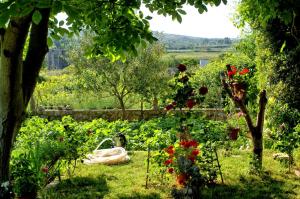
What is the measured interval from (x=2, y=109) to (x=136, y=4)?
2137 mm

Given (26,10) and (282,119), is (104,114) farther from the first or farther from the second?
(26,10)

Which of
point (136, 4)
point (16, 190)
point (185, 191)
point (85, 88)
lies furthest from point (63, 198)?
point (85, 88)

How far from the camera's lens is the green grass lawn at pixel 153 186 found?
6.67 m

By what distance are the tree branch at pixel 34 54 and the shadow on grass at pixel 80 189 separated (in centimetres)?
217

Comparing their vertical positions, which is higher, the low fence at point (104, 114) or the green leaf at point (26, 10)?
the green leaf at point (26, 10)

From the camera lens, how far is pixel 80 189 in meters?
7.22

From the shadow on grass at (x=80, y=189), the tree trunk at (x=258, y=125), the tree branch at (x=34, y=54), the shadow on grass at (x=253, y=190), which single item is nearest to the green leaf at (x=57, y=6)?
the tree branch at (x=34, y=54)

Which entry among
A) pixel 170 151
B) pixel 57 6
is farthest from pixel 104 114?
pixel 57 6

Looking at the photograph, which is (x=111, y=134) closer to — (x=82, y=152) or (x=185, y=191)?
(x=82, y=152)

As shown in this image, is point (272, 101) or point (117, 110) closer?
point (272, 101)

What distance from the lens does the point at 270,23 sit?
908 cm

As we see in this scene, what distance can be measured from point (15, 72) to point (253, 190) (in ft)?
15.0

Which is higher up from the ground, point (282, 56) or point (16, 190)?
point (282, 56)

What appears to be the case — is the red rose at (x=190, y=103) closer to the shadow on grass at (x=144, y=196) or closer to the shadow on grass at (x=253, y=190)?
the shadow on grass at (x=253, y=190)
